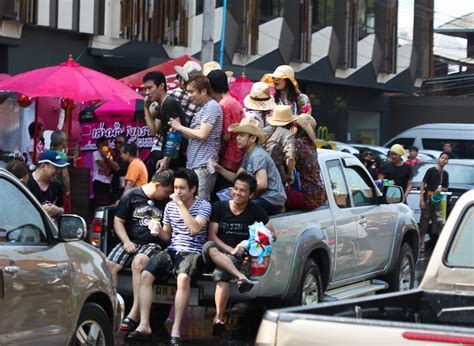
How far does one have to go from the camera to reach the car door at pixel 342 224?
1129cm

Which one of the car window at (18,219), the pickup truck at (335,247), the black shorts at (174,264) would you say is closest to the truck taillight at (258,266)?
the pickup truck at (335,247)

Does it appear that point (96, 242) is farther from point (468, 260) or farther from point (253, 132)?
point (468, 260)

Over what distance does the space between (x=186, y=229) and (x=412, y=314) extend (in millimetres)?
3972

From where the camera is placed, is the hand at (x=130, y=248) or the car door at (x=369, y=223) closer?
the hand at (x=130, y=248)

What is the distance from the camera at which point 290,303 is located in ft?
33.8

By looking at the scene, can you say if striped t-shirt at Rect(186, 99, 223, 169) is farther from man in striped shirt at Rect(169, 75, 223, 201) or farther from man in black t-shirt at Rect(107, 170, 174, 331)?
man in black t-shirt at Rect(107, 170, 174, 331)

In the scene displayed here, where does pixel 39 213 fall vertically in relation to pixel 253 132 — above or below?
below

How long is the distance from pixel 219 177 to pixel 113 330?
3279 mm

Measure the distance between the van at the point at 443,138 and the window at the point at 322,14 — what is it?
731cm

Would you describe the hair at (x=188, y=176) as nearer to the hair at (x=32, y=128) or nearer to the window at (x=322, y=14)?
the hair at (x=32, y=128)

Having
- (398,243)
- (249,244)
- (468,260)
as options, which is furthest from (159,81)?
(468,260)

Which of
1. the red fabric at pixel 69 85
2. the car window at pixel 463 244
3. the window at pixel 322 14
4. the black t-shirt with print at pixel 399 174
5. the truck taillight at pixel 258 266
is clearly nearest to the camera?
the car window at pixel 463 244

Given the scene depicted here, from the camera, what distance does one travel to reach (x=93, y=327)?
7.43 metres

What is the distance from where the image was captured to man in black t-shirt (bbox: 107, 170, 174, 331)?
10023 millimetres
